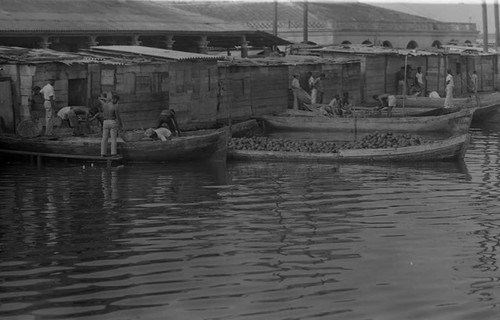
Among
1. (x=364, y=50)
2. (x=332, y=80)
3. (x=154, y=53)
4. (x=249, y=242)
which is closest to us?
(x=249, y=242)

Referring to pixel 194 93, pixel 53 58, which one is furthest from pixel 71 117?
pixel 194 93

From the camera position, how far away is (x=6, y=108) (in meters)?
23.0

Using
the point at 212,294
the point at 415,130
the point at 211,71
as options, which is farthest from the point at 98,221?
the point at 415,130

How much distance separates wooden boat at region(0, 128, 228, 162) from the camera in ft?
72.0

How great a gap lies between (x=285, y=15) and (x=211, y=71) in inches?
1367

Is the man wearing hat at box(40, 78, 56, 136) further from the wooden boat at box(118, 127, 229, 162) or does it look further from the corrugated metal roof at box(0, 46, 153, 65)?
the wooden boat at box(118, 127, 229, 162)

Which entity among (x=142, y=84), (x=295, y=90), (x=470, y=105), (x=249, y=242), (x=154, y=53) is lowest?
(x=249, y=242)

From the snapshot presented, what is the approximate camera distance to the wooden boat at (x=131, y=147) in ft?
72.0

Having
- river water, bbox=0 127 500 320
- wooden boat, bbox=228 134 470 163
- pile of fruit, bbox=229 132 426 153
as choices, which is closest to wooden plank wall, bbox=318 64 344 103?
pile of fruit, bbox=229 132 426 153

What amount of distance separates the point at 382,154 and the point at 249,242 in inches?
355

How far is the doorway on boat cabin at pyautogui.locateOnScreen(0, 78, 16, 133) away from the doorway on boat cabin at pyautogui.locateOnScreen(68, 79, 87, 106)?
194cm

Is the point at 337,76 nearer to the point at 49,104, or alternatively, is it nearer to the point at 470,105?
the point at 470,105

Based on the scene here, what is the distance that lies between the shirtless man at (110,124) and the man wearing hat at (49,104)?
1624 millimetres

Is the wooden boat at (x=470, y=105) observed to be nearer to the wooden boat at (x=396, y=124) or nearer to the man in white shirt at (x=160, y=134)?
the wooden boat at (x=396, y=124)
